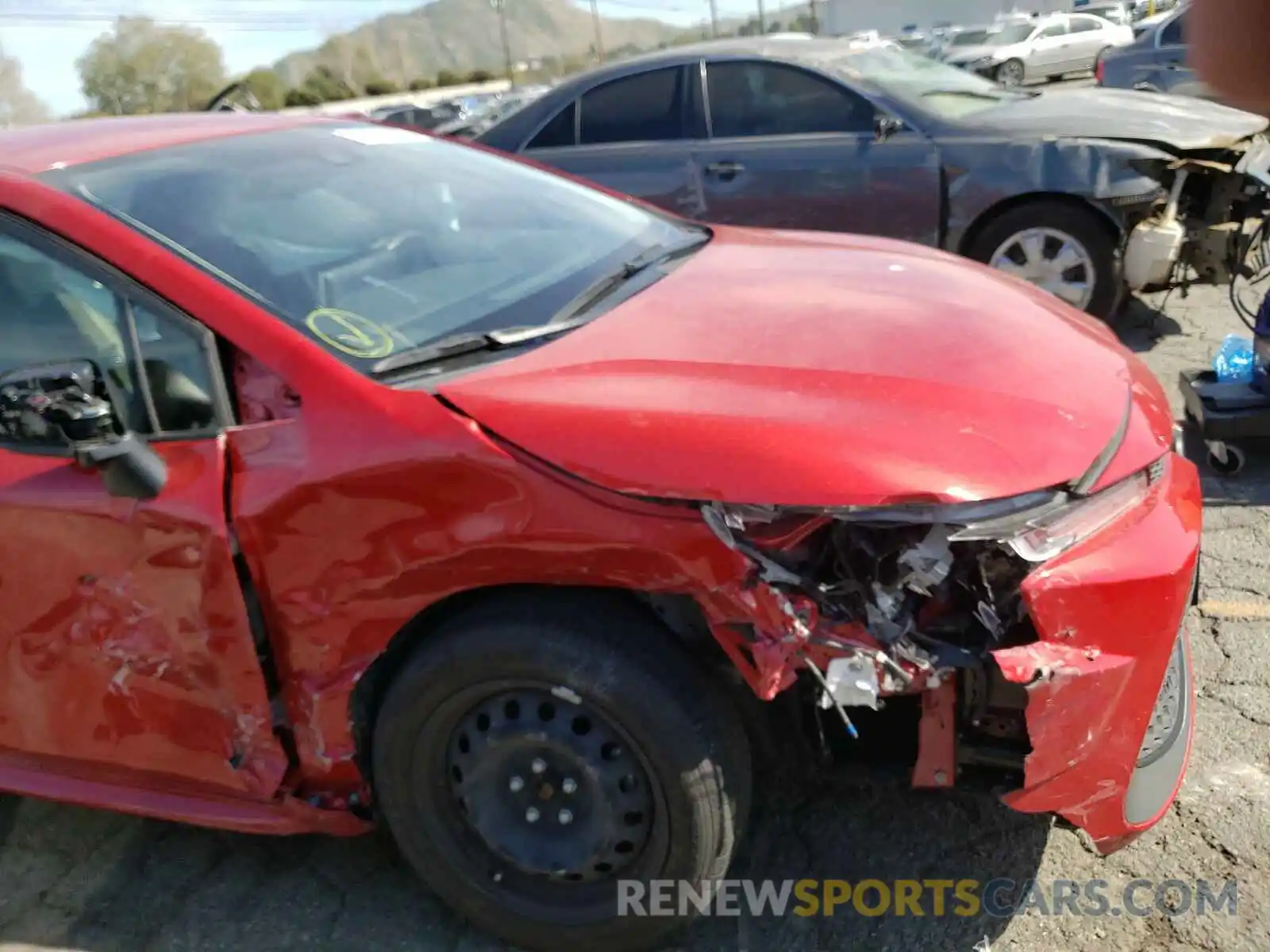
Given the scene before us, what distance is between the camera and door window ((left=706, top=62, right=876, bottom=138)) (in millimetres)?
5730

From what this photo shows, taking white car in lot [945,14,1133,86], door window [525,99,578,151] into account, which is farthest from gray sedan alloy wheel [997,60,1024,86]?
door window [525,99,578,151]

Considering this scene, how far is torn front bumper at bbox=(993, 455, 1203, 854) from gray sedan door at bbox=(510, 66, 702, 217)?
432cm

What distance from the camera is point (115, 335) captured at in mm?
2176

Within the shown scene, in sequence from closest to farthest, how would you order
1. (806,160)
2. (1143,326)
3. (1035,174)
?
(1035,174) < (806,160) < (1143,326)

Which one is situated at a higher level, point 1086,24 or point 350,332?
point 350,332

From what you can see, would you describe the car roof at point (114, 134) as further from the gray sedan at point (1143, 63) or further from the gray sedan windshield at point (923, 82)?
the gray sedan at point (1143, 63)

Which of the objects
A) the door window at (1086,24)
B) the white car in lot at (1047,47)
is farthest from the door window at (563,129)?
the door window at (1086,24)

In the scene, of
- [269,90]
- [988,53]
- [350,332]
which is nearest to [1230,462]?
[350,332]

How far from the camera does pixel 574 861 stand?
2.12 meters

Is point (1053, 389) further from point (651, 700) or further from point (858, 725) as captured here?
point (651, 700)

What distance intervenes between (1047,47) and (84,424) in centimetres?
2943

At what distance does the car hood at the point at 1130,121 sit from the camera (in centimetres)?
536

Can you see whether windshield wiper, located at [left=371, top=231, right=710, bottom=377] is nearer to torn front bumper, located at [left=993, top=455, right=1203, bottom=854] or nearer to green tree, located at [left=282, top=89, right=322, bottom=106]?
torn front bumper, located at [left=993, top=455, right=1203, bottom=854]

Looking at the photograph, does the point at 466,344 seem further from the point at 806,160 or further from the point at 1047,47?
the point at 1047,47
